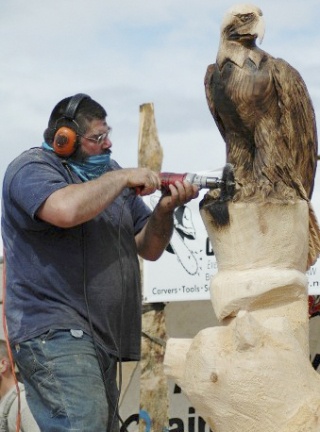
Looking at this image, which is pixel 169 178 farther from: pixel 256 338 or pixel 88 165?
pixel 256 338

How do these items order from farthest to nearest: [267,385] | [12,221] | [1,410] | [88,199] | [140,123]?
[140,123] < [1,410] < [12,221] < [88,199] < [267,385]

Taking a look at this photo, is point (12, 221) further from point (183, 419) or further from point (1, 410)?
point (183, 419)

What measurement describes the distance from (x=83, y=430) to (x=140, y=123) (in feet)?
11.6

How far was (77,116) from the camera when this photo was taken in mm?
3758

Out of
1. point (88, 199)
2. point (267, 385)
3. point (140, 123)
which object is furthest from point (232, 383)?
point (140, 123)

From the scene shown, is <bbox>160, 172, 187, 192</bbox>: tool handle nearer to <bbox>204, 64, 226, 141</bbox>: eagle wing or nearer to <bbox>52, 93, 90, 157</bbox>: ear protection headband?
<bbox>204, 64, 226, 141</bbox>: eagle wing

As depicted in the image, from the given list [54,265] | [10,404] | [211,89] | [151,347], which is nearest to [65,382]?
[54,265]

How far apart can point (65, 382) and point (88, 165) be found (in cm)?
77

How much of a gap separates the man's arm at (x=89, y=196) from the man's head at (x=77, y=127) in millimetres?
268

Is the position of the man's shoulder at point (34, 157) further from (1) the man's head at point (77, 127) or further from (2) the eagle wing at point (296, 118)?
(2) the eagle wing at point (296, 118)

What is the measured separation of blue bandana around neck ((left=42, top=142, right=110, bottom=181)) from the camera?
3752 mm

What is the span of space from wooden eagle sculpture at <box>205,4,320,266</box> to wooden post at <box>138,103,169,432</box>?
3366mm

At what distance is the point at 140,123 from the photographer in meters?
6.75

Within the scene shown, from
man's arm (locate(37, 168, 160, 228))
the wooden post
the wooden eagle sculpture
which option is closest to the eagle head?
the wooden eagle sculpture
